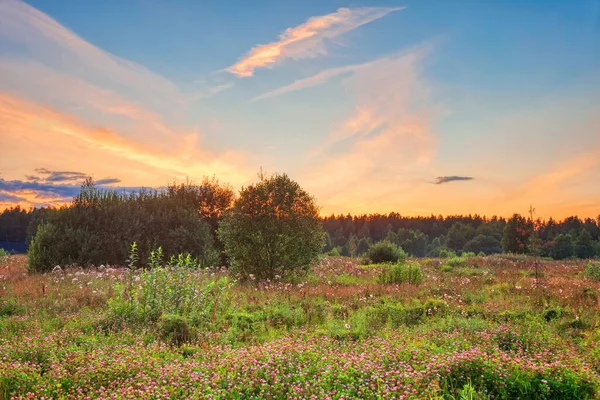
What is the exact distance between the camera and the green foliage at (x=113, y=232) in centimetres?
2077

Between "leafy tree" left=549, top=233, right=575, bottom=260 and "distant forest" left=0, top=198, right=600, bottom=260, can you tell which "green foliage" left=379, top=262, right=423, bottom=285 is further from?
"leafy tree" left=549, top=233, right=575, bottom=260

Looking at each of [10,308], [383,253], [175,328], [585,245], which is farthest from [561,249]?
[10,308]

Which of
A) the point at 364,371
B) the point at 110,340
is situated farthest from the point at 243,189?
the point at 364,371

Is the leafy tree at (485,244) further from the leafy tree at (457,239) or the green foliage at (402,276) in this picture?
the green foliage at (402,276)

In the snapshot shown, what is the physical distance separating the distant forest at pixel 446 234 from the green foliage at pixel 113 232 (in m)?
1.64

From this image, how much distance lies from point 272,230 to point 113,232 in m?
9.95

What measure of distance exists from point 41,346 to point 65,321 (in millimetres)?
2942

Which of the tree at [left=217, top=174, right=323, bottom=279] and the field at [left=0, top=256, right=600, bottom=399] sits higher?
the tree at [left=217, top=174, right=323, bottom=279]

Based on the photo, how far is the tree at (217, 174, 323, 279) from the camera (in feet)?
56.6

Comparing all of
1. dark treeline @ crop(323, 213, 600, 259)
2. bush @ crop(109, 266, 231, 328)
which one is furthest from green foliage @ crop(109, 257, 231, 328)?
dark treeline @ crop(323, 213, 600, 259)

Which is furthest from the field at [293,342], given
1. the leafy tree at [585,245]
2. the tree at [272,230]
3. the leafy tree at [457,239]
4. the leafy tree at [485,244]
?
the leafy tree at [457,239]

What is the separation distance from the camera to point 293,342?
7.21 m

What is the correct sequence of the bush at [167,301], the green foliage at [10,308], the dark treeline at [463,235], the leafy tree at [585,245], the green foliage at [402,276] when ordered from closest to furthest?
the bush at [167,301] < the green foliage at [10,308] < the green foliage at [402,276] < the dark treeline at [463,235] < the leafy tree at [585,245]

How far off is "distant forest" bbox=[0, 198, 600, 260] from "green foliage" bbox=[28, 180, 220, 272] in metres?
1.64
